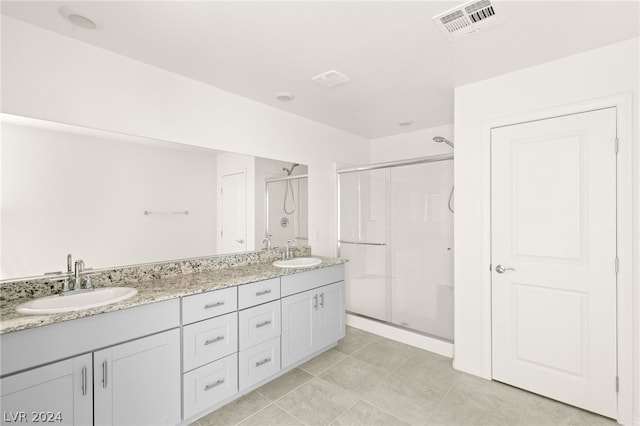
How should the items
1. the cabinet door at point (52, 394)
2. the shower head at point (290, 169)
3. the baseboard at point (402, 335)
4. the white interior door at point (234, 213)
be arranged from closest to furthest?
the cabinet door at point (52, 394), the white interior door at point (234, 213), the baseboard at point (402, 335), the shower head at point (290, 169)

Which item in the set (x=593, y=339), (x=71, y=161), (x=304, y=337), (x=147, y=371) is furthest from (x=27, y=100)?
(x=593, y=339)

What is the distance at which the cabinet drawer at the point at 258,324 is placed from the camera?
6.76 ft

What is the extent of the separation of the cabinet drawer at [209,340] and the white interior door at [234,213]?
0.79m

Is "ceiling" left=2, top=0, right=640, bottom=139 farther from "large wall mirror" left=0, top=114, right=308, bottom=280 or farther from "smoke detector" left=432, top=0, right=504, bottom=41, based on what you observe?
"large wall mirror" left=0, top=114, right=308, bottom=280

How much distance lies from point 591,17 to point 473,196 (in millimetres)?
1280

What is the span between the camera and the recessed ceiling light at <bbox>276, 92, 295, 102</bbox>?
2.65 metres

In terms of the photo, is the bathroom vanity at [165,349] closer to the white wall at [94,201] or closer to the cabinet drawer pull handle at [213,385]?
the cabinet drawer pull handle at [213,385]

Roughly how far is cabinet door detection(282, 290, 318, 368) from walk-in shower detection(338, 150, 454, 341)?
3.91 feet

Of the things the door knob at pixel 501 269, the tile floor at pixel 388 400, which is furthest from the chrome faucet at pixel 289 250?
the door knob at pixel 501 269

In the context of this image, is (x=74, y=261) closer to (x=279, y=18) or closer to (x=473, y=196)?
(x=279, y=18)

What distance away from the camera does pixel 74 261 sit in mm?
1810

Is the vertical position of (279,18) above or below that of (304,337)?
above

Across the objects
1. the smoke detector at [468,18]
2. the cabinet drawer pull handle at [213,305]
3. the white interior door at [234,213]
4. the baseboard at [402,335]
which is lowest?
the baseboard at [402,335]

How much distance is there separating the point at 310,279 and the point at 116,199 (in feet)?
5.16
